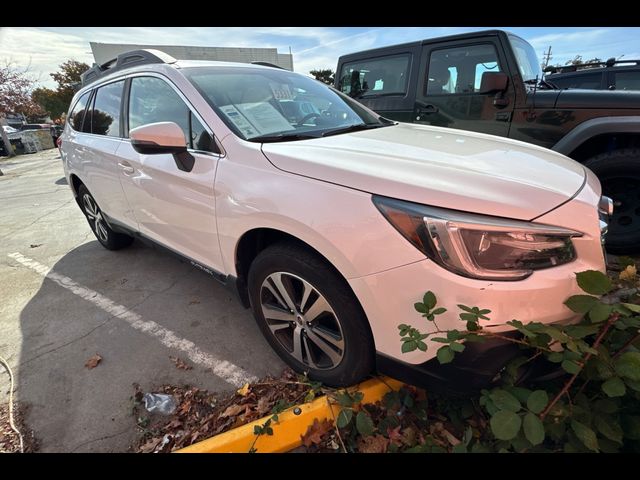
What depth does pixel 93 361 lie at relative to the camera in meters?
2.28

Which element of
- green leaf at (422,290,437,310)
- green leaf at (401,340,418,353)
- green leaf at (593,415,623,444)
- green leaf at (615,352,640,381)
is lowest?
green leaf at (593,415,623,444)

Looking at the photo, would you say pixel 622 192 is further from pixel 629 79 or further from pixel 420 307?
pixel 629 79

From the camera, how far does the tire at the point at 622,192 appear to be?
9.03 ft

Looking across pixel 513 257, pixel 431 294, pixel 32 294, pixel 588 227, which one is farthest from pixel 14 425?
pixel 588 227

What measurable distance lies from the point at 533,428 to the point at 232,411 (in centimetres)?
139

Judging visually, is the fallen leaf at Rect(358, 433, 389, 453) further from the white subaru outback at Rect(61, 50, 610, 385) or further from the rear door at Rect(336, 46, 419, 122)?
the rear door at Rect(336, 46, 419, 122)

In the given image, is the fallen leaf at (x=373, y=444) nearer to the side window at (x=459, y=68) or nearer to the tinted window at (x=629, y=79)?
the side window at (x=459, y=68)

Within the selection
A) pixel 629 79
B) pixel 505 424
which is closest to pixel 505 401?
pixel 505 424

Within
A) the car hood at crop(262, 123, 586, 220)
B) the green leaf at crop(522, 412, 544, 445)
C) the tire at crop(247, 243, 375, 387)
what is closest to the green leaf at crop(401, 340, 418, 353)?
the tire at crop(247, 243, 375, 387)

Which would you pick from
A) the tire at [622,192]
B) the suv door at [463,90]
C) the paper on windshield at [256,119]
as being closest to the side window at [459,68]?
the suv door at [463,90]

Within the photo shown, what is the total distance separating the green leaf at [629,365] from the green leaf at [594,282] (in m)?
0.22

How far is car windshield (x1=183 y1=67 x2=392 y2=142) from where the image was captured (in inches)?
78.3

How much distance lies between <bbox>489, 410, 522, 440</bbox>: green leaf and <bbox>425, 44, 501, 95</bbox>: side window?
3137 millimetres

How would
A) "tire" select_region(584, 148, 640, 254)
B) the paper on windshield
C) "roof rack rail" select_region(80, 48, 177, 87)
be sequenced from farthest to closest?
"tire" select_region(584, 148, 640, 254)
"roof rack rail" select_region(80, 48, 177, 87)
the paper on windshield
